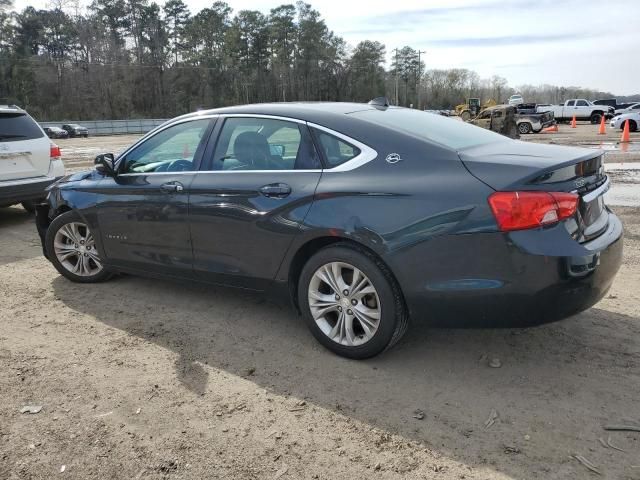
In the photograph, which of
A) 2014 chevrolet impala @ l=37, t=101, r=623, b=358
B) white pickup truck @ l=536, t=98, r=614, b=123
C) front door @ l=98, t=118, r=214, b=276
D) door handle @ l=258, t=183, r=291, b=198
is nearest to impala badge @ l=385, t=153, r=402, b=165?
2014 chevrolet impala @ l=37, t=101, r=623, b=358

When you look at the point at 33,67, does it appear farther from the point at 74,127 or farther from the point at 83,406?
the point at 83,406

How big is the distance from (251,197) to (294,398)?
1.39 metres

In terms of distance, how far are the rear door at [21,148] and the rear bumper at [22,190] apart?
0.09m

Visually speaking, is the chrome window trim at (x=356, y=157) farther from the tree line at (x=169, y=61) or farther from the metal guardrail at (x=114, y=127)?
the tree line at (x=169, y=61)

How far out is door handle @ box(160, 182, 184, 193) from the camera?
4.16m

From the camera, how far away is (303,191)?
11.5 feet

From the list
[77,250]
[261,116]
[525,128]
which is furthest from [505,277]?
[525,128]

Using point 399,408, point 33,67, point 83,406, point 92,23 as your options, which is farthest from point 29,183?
point 92,23

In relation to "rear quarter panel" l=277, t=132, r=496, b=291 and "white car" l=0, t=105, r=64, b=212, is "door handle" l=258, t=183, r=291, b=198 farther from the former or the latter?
"white car" l=0, t=105, r=64, b=212

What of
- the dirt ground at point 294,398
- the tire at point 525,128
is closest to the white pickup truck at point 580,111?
the tire at point 525,128

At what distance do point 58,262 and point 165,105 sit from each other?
97.1 m

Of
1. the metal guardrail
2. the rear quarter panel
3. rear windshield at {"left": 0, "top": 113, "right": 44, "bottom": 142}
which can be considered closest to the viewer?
the rear quarter panel

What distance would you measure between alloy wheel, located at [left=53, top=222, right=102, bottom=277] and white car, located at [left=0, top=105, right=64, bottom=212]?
3072 mm

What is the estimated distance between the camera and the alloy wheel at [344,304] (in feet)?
11.0
